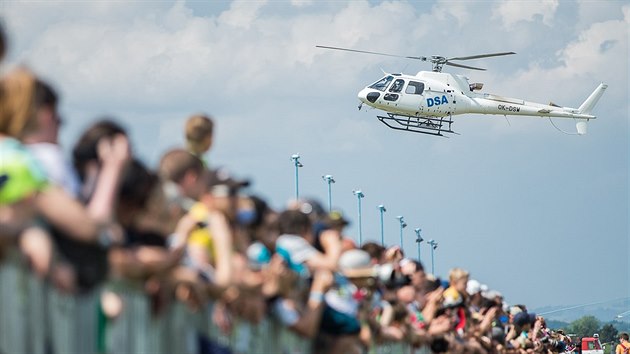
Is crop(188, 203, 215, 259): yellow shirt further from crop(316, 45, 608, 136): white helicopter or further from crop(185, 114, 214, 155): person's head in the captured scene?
crop(316, 45, 608, 136): white helicopter

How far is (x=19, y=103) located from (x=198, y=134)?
3.63 m

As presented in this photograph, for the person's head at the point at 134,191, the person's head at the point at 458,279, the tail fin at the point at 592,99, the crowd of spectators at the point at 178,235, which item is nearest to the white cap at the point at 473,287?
the person's head at the point at 458,279

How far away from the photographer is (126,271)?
784 centimetres

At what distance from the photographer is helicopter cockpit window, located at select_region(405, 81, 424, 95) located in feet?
216

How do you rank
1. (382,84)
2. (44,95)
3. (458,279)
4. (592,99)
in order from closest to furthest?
(44,95) → (458,279) → (382,84) → (592,99)

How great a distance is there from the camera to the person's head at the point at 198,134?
10.9 metres

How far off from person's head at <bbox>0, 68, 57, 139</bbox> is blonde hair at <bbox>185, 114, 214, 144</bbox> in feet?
11.1

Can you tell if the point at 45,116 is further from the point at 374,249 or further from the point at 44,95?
the point at 374,249

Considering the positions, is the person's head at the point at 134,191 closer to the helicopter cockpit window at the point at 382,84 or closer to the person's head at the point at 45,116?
the person's head at the point at 45,116

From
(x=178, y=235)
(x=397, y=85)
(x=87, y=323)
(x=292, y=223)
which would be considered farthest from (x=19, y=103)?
(x=397, y=85)

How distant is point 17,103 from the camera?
290 inches

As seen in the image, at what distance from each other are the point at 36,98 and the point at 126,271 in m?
1.02

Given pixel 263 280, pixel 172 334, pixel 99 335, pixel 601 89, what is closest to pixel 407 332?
pixel 263 280

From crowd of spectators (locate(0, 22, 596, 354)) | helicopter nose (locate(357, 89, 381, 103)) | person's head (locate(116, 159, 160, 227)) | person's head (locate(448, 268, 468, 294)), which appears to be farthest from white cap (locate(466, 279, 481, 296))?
helicopter nose (locate(357, 89, 381, 103))
